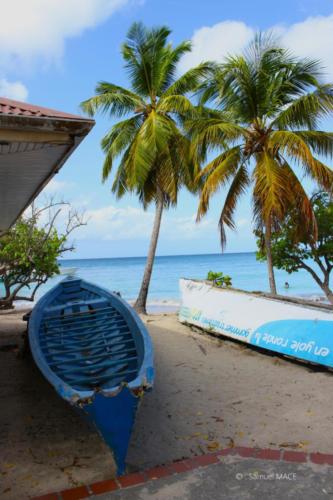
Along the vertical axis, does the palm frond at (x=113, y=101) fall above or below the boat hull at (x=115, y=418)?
above

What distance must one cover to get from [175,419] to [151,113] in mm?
11177

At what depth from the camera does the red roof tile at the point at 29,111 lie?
3797 mm

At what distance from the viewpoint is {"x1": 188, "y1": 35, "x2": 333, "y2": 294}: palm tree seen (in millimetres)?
11078

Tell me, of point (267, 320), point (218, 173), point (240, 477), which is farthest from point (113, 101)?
point (240, 477)

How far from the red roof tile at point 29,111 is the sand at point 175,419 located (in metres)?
3.31

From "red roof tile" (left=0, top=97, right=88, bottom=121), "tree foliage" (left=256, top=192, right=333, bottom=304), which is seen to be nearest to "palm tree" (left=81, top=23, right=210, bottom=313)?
"tree foliage" (left=256, top=192, right=333, bottom=304)

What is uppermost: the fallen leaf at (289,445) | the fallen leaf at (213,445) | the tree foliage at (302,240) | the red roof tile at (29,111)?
the red roof tile at (29,111)

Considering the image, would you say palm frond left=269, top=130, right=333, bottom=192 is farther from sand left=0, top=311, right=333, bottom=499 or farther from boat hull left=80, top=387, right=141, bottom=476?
boat hull left=80, top=387, right=141, bottom=476

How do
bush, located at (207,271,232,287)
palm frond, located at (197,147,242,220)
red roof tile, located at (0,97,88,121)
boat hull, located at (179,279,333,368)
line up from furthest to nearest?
bush, located at (207,271,232,287)
palm frond, located at (197,147,242,220)
boat hull, located at (179,279,333,368)
red roof tile, located at (0,97,88,121)

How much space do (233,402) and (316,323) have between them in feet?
7.51

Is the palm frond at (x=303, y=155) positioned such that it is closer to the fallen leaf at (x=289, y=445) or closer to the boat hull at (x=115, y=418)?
the fallen leaf at (x=289, y=445)

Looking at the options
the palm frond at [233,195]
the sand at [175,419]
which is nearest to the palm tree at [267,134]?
the palm frond at [233,195]

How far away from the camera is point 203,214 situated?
1251cm

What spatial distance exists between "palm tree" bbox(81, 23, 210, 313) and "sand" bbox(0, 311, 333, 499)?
25.4 feet
